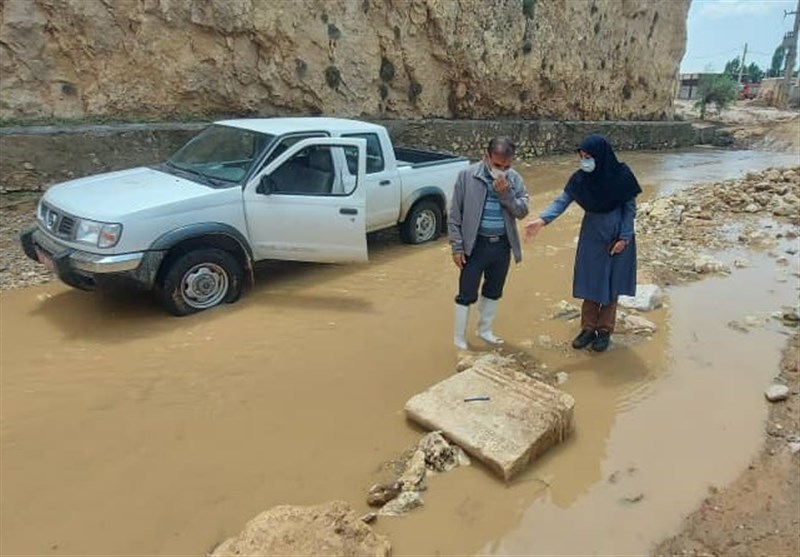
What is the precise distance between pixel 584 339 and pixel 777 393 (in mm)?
1390

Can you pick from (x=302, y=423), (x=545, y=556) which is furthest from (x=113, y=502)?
(x=545, y=556)

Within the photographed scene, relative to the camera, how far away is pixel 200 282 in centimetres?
512

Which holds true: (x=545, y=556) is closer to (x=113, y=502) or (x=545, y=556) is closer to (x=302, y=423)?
(x=302, y=423)

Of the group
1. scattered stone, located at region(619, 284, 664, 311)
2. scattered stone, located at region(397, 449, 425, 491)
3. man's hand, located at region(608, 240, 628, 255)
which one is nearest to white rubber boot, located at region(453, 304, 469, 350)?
man's hand, located at region(608, 240, 628, 255)

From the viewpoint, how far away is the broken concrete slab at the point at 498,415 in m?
3.22

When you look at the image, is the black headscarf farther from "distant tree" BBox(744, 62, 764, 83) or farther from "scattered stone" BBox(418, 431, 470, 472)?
"distant tree" BBox(744, 62, 764, 83)

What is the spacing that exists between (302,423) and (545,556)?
5.48 ft

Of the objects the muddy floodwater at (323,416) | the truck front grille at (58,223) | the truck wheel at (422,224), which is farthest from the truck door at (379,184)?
the truck front grille at (58,223)

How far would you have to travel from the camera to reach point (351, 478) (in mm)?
3170

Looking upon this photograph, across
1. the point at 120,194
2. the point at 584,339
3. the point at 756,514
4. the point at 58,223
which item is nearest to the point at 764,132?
the point at 584,339

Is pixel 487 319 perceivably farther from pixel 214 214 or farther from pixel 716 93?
pixel 716 93

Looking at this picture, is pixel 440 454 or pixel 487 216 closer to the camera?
pixel 440 454

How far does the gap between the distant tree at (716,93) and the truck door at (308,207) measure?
114 ft

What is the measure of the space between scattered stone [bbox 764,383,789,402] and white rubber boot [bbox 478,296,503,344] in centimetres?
196
